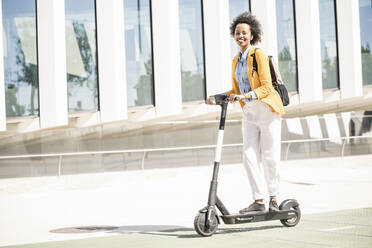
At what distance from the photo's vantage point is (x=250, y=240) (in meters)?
5.98

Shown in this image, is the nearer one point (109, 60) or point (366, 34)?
point (109, 60)

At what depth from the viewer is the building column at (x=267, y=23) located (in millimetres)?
25562

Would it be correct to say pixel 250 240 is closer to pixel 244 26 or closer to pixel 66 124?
pixel 244 26

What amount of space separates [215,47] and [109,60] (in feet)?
14.2

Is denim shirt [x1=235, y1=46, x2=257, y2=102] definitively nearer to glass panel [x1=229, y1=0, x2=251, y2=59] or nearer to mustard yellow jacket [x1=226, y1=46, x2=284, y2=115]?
mustard yellow jacket [x1=226, y1=46, x2=284, y2=115]

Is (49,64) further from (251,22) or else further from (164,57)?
(251,22)

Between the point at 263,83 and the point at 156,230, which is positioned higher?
the point at 263,83

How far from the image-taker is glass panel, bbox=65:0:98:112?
21672 millimetres

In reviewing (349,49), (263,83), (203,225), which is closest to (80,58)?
(349,49)

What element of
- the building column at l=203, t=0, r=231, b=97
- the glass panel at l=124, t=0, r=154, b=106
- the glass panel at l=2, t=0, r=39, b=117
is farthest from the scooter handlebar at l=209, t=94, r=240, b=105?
the building column at l=203, t=0, r=231, b=97

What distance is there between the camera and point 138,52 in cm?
2314

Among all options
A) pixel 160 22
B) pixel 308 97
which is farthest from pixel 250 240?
pixel 308 97

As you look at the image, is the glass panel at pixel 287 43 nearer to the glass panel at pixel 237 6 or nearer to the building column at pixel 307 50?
the building column at pixel 307 50

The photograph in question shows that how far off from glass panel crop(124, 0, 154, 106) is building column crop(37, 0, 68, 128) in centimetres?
286
